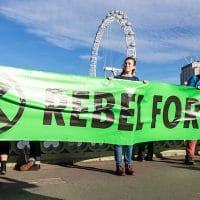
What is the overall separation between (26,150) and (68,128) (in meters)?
1.81

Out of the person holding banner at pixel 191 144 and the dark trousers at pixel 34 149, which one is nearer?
the dark trousers at pixel 34 149

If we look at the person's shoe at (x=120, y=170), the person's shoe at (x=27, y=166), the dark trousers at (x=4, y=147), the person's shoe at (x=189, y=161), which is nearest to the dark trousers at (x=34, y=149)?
the person's shoe at (x=27, y=166)

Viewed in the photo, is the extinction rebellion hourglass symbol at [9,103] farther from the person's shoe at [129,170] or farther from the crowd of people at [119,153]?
the person's shoe at [129,170]

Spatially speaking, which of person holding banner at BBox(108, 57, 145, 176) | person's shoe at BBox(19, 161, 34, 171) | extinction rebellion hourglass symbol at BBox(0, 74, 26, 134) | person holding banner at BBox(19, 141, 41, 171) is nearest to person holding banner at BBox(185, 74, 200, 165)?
person holding banner at BBox(108, 57, 145, 176)

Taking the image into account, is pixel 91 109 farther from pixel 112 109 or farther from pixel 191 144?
pixel 191 144

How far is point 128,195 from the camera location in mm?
6238

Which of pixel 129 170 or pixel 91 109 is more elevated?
pixel 91 109

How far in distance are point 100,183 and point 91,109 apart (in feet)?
3.71

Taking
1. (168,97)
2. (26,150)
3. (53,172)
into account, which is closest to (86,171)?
(53,172)

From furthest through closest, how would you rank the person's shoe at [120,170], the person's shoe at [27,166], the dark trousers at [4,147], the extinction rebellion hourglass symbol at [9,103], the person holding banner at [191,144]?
the person holding banner at [191,144]
the person's shoe at [27,166]
the person's shoe at [120,170]
the dark trousers at [4,147]
the extinction rebellion hourglass symbol at [9,103]

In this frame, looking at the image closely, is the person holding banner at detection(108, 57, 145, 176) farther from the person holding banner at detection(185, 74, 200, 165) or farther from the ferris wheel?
the ferris wheel

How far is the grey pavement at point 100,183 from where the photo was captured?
6.23 meters

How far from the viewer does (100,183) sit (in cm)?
711

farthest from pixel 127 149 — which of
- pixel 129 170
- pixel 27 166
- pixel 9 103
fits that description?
pixel 9 103
